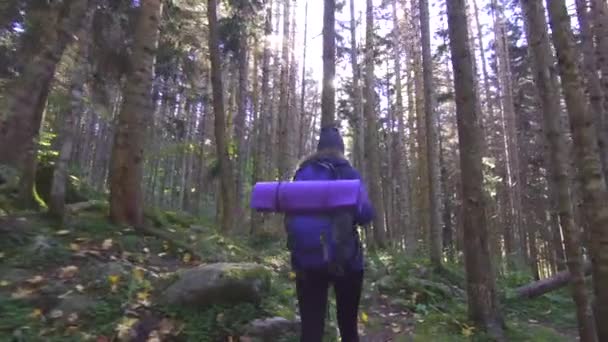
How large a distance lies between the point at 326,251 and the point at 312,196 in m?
0.38

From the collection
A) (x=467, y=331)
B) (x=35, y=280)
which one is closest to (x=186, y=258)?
(x=35, y=280)

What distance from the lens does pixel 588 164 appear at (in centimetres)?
503

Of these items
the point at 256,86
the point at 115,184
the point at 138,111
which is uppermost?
the point at 256,86

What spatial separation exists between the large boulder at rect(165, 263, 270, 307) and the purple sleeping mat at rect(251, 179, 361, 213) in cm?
199

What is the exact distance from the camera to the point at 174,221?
34.7 ft

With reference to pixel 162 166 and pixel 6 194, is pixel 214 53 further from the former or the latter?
pixel 162 166

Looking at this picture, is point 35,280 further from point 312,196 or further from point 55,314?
point 312,196

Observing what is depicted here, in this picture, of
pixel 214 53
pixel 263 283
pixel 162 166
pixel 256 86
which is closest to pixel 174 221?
pixel 214 53

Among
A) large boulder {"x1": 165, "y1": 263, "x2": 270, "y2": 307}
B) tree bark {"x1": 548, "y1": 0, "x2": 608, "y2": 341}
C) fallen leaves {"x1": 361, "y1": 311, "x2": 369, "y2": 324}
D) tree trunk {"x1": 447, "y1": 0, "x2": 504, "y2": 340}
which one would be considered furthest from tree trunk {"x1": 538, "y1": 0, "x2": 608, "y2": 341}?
large boulder {"x1": 165, "y1": 263, "x2": 270, "y2": 307}

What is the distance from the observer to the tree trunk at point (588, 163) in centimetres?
489

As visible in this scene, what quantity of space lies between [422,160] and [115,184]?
464 inches

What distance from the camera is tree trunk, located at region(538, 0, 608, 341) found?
489 cm

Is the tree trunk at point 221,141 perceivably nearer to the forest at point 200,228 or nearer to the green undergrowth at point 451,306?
the forest at point 200,228

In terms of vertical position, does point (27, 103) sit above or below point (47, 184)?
above
